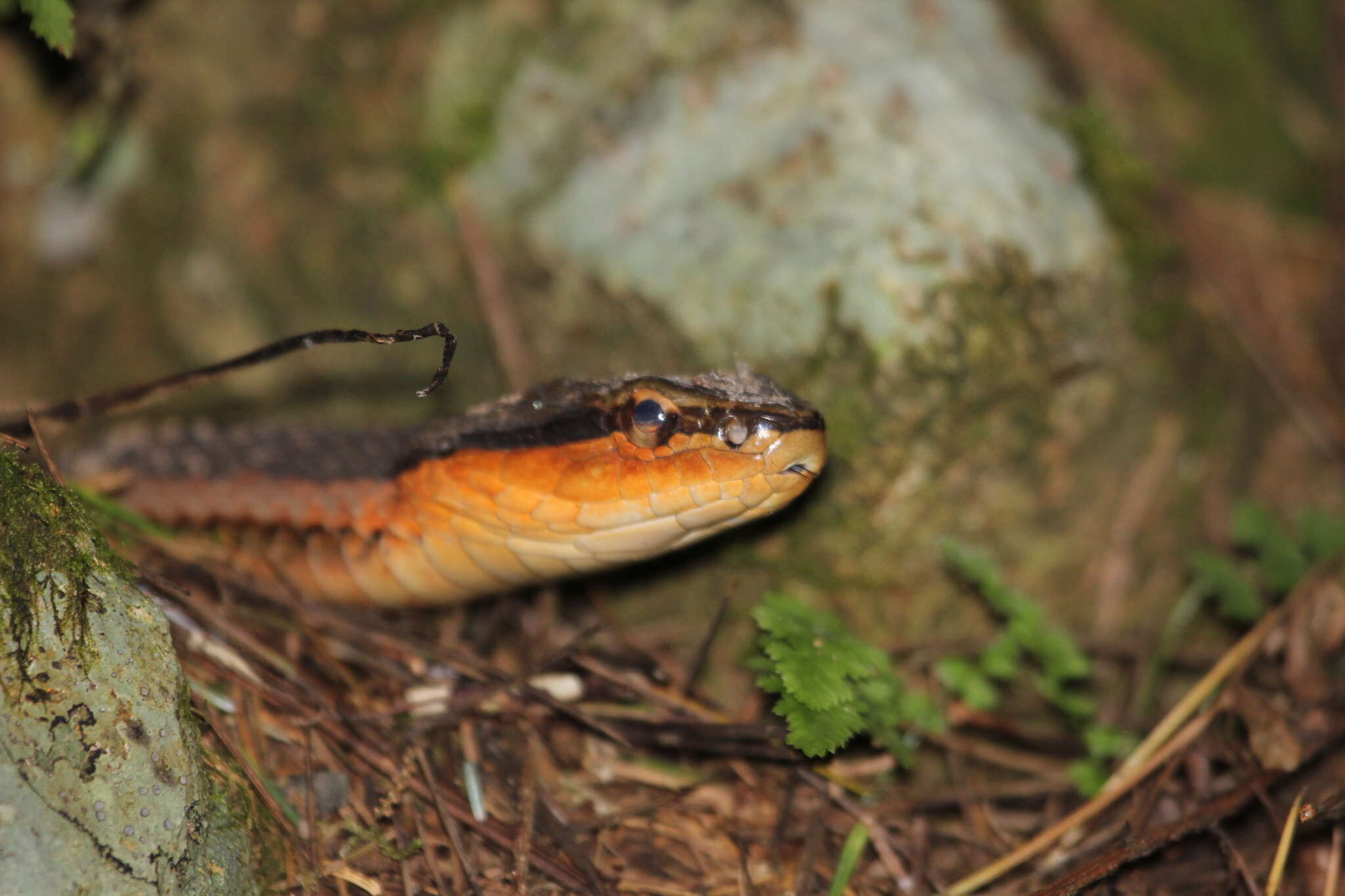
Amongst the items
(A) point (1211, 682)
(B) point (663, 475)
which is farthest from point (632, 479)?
(A) point (1211, 682)

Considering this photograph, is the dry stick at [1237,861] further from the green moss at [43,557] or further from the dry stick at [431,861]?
the green moss at [43,557]

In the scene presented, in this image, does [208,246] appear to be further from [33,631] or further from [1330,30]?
→ [1330,30]

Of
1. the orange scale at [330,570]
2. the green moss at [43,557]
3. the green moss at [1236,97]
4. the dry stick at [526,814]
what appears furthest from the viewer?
the green moss at [1236,97]

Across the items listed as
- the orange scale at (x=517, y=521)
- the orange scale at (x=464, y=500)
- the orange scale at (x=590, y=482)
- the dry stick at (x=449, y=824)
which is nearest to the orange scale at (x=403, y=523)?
the orange scale at (x=464, y=500)

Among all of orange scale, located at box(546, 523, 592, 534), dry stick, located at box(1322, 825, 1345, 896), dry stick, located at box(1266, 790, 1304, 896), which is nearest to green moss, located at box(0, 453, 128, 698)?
orange scale, located at box(546, 523, 592, 534)

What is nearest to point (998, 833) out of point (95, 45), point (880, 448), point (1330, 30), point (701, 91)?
point (880, 448)

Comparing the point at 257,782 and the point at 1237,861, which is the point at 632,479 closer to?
the point at 257,782

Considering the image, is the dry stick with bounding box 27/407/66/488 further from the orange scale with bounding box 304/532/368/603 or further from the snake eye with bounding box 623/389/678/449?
the snake eye with bounding box 623/389/678/449
